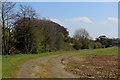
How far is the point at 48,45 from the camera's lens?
77.1 metres

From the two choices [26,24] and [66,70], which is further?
[26,24]

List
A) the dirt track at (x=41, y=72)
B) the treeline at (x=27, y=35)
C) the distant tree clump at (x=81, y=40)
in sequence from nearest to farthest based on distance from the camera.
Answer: the dirt track at (x=41, y=72), the treeline at (x=27, y=35), the distant tree clump at (x=81, y=40)

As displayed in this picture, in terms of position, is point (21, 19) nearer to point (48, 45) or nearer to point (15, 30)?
point (15, 30)

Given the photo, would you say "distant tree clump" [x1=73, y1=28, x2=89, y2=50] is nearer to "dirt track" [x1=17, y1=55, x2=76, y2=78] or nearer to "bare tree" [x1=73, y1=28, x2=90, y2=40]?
"bare tree" [x1=73, y1=28, x2=90, y2=40]

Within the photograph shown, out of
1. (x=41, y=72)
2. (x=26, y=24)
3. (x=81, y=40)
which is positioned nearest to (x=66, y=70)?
(x=41, y=72)

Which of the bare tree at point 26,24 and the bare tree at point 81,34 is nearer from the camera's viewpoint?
the bare tree at point 26,24

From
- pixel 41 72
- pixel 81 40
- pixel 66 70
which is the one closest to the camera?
pixel 41 72

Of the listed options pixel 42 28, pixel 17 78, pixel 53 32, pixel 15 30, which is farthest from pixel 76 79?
pixel 53 32

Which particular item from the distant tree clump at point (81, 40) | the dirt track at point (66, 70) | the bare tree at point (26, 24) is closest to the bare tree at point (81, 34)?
the distant tree clump at point (81, 40)

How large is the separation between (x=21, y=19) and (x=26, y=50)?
8.86m

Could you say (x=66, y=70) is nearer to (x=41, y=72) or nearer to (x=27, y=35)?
(x=41, y=72)

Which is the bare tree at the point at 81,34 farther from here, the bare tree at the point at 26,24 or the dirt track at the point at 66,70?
the dirt track at the point at 66,70

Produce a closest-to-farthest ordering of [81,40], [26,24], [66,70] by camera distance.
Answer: [66,70]
[26,24]
[81,40]

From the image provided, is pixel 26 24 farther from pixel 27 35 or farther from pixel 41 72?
pixel 41 72
